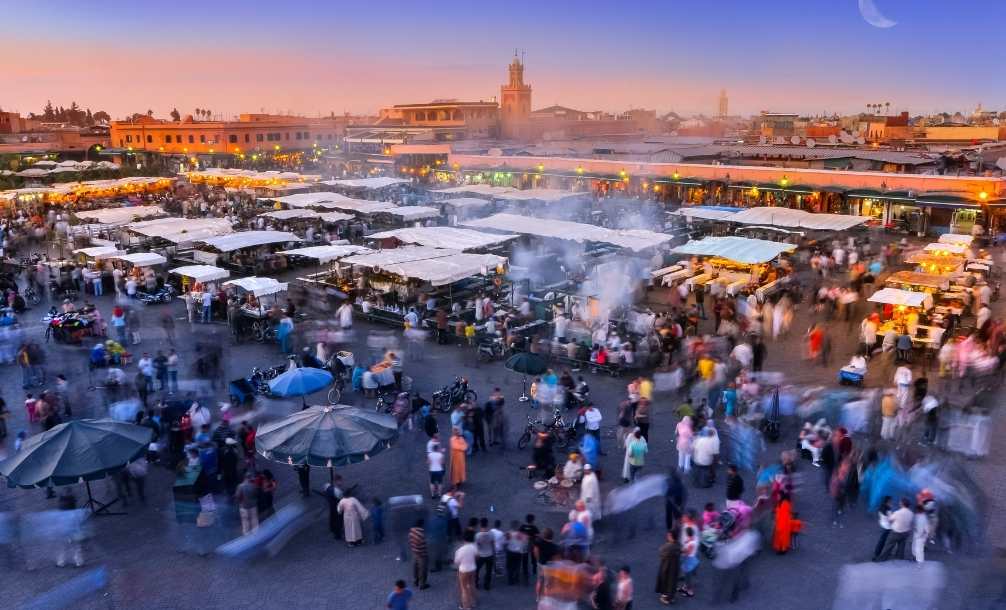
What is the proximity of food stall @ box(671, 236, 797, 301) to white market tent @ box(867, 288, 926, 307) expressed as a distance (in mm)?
3557

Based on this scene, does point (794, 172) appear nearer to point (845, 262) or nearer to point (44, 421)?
point (845, 262)

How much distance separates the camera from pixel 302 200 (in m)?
32.7

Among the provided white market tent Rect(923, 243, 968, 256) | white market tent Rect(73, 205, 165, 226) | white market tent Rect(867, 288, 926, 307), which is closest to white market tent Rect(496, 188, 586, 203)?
white market tent Rect(73, 205, 165, 226)

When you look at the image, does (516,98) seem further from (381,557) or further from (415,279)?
(381,557)

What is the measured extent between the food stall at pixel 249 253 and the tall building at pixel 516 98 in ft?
182

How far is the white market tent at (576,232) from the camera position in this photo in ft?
72.1

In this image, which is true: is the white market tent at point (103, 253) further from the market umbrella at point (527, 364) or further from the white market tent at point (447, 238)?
the market umbrella at point (527, 364)

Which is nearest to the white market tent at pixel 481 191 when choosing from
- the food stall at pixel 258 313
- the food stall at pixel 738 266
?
the food stall at pixel 738 266

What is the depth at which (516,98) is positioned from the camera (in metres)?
79.0

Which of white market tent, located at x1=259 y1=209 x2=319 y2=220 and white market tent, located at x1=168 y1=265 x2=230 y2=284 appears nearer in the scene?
white market tent, located at x1=168 y1=265 x2=230 y2=284

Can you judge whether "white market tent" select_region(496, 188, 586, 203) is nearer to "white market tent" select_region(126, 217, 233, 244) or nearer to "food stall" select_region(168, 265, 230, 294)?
"white market tent" select_region(126, 217, 233, 244)

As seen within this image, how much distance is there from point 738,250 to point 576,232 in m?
5.54

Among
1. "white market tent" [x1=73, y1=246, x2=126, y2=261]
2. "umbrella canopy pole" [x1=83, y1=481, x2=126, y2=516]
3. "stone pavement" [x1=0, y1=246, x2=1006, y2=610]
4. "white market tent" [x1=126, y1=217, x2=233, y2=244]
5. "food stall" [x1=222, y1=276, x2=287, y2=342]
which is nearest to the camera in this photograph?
"stone pavement" [x1=0, y1=246, x2=1006, y2=610]

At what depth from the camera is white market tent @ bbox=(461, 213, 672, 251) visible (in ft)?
72.1
